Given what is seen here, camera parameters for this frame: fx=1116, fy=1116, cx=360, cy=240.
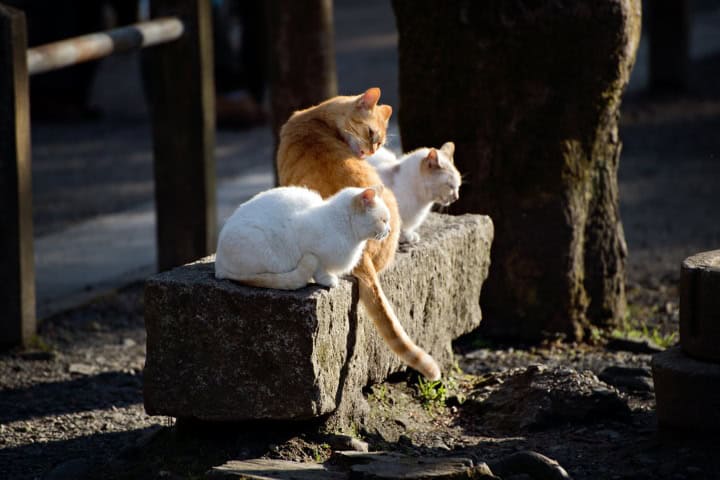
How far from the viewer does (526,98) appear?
509 centimetres

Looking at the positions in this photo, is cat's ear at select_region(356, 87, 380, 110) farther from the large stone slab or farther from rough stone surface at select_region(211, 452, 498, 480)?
rough stone surface at select_region(211, 452, 498, 480)

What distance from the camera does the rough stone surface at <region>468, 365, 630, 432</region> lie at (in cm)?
400

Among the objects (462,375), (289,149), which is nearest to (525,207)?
(462,375)

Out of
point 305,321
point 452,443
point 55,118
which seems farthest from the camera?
point 55,118

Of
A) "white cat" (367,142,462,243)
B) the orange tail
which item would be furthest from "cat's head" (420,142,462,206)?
the orange tail

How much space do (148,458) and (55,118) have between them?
27.9 feet

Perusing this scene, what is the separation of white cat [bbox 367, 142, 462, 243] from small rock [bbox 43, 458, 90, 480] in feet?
4.63

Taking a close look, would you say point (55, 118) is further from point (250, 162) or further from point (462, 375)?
point (462, 375)

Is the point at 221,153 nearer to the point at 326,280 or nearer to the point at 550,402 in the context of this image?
the point at 550,402

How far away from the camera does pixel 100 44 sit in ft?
18.1

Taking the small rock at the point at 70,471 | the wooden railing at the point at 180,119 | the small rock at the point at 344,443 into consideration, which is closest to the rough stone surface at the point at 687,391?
the small rock at the point at 344,443

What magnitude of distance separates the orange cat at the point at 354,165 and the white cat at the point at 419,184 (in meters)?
0.19

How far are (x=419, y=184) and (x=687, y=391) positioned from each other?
1.24 metres

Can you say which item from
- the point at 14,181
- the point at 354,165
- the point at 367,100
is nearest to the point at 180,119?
the point at 14,181
